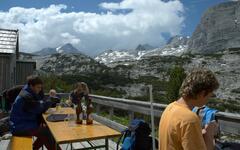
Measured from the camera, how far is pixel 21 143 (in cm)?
510

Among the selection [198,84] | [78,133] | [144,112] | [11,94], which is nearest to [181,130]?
[198,84]

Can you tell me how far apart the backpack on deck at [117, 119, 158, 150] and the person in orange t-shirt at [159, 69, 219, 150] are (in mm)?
1517

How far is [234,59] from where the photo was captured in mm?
111062

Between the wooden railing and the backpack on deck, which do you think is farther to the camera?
the backpack on deck

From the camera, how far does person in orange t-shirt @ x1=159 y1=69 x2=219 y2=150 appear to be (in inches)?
85.7

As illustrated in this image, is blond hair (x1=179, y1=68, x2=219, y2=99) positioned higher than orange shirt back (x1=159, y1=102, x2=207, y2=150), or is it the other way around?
blond hair (x1=179, y1=68, x2=219, y2=99)

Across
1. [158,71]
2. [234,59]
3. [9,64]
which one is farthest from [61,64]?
[9,64]

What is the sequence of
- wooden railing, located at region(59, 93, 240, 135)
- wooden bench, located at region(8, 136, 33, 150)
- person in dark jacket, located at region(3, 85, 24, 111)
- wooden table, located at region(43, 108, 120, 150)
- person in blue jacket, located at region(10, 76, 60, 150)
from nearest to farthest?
wooden railing, located at region(59, 93, 240, 135) < wooden table, located at region(43, 108, 120, 150) < wooden bench, located at region(8, 136, 33, 150) < person in blue jacket, located at region(10, 76, 60, 150) < person in dark jacket, located at region(3, 85, 24, 111)

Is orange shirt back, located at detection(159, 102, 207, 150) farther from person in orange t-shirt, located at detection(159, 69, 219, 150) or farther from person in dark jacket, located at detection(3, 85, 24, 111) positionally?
person in dark jacket, located at detection(3, 85, 24, 111)

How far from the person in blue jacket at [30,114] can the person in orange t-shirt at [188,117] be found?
332 centimetres

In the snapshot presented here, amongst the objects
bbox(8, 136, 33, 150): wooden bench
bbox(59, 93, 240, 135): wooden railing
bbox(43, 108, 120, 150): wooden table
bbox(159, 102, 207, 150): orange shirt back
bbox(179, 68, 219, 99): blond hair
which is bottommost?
bbox(8, 136, 33, 150): wooden bench

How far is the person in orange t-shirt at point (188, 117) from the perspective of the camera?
2176 millimetres

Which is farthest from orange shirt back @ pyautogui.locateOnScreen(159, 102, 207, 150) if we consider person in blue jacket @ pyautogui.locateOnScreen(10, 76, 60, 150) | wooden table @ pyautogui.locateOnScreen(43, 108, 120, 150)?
person in blue jacket @ pyautogui.locateOnScreen(10, 76, 60, 150)

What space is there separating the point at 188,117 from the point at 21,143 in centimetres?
348
